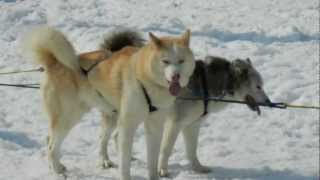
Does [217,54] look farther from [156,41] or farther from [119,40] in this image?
[156,41]

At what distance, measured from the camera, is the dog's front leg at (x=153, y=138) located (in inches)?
195

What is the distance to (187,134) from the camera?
5.59m

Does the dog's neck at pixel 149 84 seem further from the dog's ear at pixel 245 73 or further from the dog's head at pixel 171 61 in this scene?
the dog's ear at pixel 245 73

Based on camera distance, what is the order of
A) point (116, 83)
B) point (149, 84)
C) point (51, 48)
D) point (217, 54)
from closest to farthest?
point (149, 84) → point (116, 83) → point (51, 48) → point (217, 54)

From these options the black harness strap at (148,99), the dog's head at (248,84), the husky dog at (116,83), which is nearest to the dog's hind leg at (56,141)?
the husky dog at (116,83)

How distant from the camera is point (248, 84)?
5.60 metres

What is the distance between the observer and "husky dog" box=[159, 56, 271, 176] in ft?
17.8

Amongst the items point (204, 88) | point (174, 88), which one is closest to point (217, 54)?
point (204, 88)

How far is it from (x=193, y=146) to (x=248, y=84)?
2.33 feet

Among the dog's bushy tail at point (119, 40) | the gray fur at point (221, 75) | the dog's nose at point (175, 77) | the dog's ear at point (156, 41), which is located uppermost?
the dog's ear at point (156, 41)

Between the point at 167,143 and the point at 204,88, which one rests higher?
the point at 204,88

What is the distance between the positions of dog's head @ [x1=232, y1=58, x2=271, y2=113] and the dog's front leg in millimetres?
936

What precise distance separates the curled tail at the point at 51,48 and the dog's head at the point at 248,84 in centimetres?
137

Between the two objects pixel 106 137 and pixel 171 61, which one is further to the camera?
pixel 106 137
